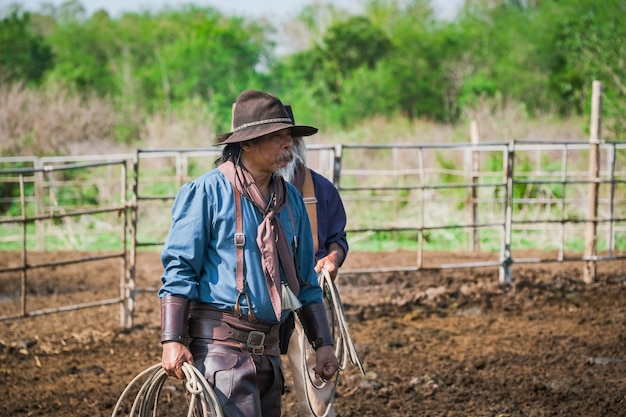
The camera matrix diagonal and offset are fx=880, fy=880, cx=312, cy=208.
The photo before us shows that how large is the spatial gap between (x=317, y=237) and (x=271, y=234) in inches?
49.9

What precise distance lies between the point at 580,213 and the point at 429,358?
8401mm

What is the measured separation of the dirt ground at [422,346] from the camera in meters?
5.36

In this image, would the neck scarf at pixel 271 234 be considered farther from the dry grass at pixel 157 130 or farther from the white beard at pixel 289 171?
the dry grass at pixel 157 130

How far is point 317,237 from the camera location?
4.34 meters

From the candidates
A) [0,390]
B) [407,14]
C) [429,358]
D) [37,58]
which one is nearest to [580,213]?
[429,358]

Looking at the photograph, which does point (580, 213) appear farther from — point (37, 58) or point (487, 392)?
point (37, 58)

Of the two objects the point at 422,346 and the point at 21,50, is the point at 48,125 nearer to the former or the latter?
the point at 21,50

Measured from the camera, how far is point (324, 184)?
14.4ft

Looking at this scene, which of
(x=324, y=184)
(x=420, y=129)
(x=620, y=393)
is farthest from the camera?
(x=420, y=129)

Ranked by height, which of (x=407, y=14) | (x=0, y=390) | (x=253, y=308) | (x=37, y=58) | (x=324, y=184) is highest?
(x=407, y=14)

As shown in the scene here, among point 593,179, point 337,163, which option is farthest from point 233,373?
point 593,179

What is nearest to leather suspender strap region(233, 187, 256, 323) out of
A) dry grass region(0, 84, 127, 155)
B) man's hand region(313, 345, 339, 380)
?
man's hand region(313, 345, 339, 380)

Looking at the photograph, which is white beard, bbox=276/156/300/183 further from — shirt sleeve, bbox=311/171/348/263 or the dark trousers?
the dark trousers

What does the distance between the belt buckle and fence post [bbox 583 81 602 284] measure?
6762mm
